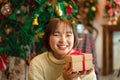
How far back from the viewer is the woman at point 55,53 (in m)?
1.38

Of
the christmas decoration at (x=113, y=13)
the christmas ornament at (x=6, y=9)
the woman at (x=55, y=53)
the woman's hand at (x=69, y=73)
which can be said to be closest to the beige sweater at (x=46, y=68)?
the woman at (x=55, y=53)

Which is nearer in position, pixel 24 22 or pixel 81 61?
pixel 81 61

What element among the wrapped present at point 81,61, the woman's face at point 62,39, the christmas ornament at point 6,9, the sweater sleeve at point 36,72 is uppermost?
the christmas ornament at point 6,9

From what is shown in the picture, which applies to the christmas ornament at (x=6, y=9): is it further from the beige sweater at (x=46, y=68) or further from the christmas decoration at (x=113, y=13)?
the christmas decoration at (x=113, y=13)

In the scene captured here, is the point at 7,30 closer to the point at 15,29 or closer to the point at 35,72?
the point at 15,29

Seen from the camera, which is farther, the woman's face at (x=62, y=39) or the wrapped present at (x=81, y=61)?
the woman's face at (x=62, y=39)

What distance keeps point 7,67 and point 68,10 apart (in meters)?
0.69

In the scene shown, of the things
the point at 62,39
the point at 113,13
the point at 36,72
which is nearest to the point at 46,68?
the point at 36,72

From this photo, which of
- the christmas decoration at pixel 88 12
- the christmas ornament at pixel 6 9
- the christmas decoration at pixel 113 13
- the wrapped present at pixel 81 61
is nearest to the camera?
the wrapped present at pixel 81 61

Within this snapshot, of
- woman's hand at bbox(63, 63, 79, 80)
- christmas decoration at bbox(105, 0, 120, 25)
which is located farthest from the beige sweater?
christmas decoration at bbox(105, 0, 120, 25)

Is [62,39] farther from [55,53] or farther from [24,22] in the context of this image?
[24,22]

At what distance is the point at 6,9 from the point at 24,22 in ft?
0.56

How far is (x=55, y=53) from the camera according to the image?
1.44 metres

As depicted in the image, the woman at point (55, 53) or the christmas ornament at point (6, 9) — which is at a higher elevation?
the christmas ornament at point (6, 9)
